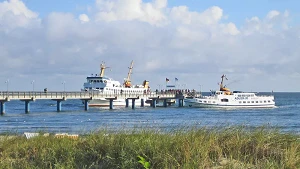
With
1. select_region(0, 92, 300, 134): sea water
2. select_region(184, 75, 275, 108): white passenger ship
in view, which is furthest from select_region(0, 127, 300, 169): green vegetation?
select_region(184, 75, 275, 108): white passenger ship

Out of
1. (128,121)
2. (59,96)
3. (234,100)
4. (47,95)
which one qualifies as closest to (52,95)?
(47,95)

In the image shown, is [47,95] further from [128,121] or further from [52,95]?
[128,121]

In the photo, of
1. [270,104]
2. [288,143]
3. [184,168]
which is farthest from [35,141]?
[270,104]

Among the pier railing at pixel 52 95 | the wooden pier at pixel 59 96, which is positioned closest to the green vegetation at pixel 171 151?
the wooden pier at pixel 59 96

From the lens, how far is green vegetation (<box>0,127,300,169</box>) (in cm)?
941

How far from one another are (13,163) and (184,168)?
13.4 ft

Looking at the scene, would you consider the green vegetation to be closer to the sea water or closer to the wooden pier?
the sea water

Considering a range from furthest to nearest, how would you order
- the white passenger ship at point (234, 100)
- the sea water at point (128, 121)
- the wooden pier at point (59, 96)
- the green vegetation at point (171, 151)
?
the white passenger ship at point (234, 100) → the wooden pier at point (59, 96) → the sea water at point (128, 121) → the green vegetation at point (171, 151)

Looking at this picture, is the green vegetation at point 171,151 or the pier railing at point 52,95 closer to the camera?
the green vegetation at point 171,151

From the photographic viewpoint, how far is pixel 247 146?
33.2 ft

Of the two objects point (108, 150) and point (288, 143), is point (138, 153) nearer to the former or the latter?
point (108, 150)

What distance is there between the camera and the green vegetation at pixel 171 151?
30.9 feet

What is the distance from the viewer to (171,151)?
9.76 metres

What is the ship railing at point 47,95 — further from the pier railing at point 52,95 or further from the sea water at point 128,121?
the sea water at point 128,121
